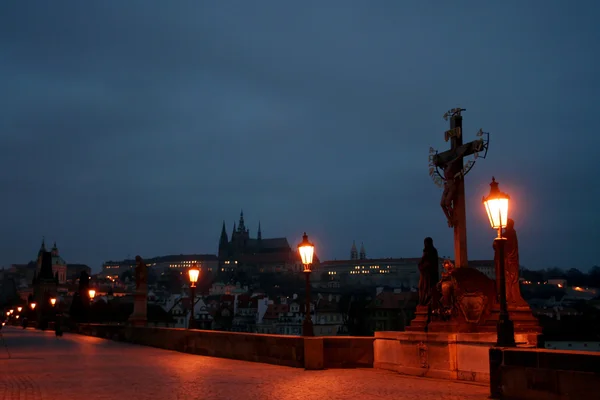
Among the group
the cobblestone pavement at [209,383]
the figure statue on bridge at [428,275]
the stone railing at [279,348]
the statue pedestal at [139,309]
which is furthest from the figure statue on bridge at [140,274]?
the figure statue on bridge at [428,275]

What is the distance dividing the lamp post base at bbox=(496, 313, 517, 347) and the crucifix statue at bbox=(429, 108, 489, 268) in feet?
14.8

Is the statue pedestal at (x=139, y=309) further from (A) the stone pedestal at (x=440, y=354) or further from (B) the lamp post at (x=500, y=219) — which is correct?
(B) the lamp post at (x=500, y=219)

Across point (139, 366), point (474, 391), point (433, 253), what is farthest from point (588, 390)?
point (139, 366)

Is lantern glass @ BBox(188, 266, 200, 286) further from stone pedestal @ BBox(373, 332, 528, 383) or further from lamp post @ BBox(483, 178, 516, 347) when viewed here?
lamp post @ BBox(483, 178, 516, 347)

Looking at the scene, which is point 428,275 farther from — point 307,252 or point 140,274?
point 140,274

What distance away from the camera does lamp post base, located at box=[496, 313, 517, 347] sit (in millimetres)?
10422

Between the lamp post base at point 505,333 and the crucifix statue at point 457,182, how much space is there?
450cm

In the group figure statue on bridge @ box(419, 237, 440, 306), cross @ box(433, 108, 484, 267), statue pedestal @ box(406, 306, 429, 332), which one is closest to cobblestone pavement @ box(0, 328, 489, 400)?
statue pedestal @ box(406, 306, 429, 332)

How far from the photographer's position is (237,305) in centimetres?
15738

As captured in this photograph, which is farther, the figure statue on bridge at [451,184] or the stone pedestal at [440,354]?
the figure statue on bridge at [451,184]

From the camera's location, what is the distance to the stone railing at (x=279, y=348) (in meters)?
16.2

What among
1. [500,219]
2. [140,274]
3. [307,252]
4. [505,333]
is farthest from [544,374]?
[140,274]

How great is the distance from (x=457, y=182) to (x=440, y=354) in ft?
14.2

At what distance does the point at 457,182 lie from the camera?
51.7ft
